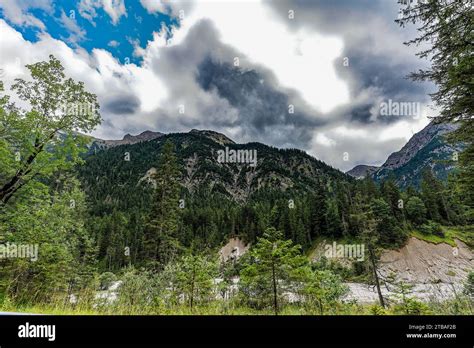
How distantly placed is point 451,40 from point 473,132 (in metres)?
4.18

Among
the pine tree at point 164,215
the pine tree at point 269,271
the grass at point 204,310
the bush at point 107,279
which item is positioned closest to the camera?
the grass at point 204,310

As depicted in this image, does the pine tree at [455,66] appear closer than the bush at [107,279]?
Yes

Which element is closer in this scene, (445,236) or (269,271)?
(269,271)

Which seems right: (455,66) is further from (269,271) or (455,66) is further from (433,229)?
(433,229)

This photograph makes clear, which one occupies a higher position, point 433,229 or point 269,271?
point 269,271

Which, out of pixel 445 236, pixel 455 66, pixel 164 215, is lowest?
pixel 445 236

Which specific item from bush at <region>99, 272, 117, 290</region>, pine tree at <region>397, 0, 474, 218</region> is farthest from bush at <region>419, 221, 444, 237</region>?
bush at <region>99, 272, 117, 290</region>

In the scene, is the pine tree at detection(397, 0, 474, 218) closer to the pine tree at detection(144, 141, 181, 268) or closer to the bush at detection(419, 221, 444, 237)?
→ the pine tree at detection(144, 141, 181, 268)

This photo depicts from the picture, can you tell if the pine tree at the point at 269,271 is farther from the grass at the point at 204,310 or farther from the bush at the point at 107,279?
the bush at the point at 107,279

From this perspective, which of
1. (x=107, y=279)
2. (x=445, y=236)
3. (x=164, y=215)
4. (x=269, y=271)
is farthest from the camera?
(x=445, y=236)

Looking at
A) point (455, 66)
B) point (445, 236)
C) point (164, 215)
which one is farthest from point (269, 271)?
point (445, 236)

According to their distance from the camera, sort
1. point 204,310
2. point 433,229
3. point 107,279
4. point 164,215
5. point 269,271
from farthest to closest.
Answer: point 433,229 → point 164,215 → point 107,279 → point 269,271 → point 204,310

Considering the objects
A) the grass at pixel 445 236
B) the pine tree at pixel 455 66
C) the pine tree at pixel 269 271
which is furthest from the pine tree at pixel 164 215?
the grass at pixel 445 236
